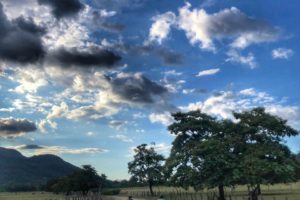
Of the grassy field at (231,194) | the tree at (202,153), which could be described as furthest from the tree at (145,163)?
the tree at (202,153)

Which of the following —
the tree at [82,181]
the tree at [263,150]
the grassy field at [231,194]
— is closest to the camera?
the tree at [263,150]

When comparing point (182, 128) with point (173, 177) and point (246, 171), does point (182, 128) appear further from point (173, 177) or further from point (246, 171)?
point (246, 171)

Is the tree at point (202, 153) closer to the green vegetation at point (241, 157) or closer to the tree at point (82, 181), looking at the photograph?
the green vegetation at point (241, 157)

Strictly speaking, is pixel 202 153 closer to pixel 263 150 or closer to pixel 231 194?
pixel 263 150

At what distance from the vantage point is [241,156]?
54.2 meters

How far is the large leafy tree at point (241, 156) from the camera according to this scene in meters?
51.2

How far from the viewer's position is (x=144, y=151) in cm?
11675

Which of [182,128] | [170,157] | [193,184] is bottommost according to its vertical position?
[193,184]

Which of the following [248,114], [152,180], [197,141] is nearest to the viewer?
[248,114]

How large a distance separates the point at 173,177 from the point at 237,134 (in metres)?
11.4

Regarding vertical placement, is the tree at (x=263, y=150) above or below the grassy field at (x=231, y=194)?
above

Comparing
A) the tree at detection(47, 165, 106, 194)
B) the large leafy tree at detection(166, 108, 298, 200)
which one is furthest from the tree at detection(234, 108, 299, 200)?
the tree at detection(47, 165, 106, 194)

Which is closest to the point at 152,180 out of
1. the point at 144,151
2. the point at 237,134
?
the point at 144,151

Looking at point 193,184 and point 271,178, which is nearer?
point 271,178
